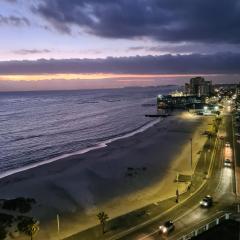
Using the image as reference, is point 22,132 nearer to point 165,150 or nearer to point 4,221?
point 165,150

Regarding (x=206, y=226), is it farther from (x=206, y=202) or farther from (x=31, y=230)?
(x=31, y=230)

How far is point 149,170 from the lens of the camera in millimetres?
66750

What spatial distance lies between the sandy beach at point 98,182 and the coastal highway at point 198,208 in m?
5.03

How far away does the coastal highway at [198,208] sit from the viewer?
3606 cm

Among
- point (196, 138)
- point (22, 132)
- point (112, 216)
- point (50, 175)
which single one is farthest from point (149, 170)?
point (22, 132)

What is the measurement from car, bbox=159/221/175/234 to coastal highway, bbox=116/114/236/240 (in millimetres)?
437

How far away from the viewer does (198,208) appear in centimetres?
4228

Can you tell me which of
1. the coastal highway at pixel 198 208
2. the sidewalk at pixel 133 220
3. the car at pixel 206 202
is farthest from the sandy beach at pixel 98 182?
the car at pixel 206 202

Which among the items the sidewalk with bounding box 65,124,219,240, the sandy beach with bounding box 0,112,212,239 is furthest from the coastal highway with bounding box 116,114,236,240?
the sandy beach with bounding box 0,112,212,239

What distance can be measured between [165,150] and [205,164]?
73.2 ft

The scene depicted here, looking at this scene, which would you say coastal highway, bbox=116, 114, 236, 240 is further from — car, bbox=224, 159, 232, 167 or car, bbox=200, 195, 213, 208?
car, bbox=224, 159, 232, 167

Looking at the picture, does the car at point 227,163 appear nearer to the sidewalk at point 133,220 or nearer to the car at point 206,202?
the sidewalk at point 133,220

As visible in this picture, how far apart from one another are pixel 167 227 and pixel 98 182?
25875 mm

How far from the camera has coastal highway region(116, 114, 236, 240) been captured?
3606cm
